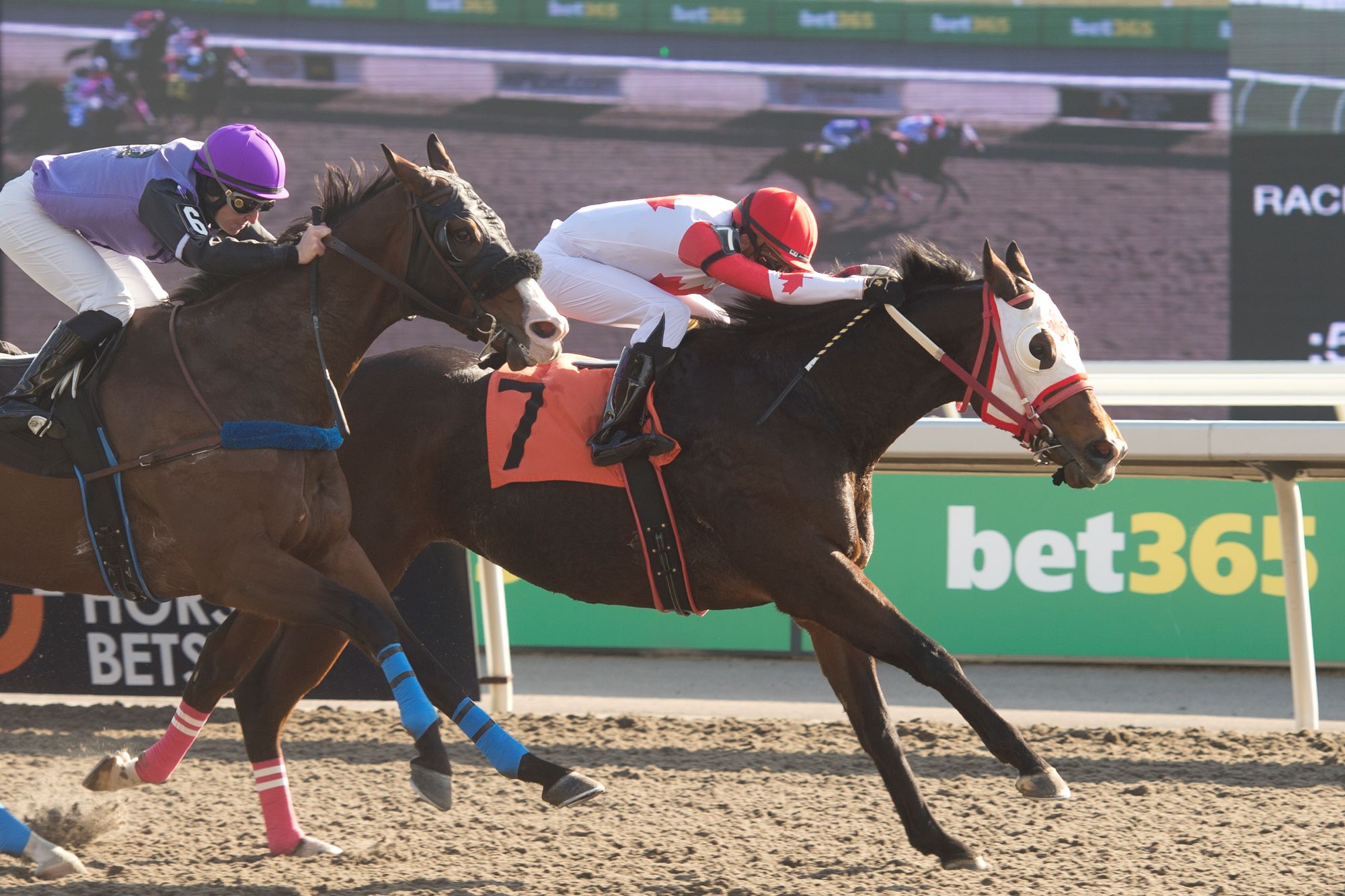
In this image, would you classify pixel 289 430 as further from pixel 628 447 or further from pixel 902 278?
pixel 902 278

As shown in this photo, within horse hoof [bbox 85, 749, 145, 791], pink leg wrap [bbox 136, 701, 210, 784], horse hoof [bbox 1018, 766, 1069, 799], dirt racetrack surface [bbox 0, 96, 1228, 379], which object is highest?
dirt racetrack surface [bbox 0, 96, 1228, 379]

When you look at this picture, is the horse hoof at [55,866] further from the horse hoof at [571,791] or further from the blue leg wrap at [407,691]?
the horse hoof at [571,791]

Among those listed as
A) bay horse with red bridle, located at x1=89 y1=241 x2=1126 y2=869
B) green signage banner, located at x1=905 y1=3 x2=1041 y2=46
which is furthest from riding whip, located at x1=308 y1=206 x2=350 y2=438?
green signage banner, located at x1=905 y1=3 x2=1041 y2=46

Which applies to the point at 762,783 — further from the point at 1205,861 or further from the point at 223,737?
the point at 223,737

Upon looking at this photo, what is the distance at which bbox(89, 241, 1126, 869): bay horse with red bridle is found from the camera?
12.9 ft

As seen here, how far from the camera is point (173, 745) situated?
14.1 feet

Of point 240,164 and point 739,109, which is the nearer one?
point 240,164

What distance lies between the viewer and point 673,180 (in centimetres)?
1650

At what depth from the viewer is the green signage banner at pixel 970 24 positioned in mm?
16828

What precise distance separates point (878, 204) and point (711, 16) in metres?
3.02

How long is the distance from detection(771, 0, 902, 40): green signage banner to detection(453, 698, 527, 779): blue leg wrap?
14.5 metres

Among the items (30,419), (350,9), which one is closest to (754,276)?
(30,419)

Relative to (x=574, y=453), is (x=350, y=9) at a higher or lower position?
higher

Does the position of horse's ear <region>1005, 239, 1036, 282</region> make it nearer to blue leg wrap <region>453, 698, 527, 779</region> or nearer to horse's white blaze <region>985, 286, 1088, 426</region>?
horse's white blaze <region>985, 286, 1088, 426</region>
